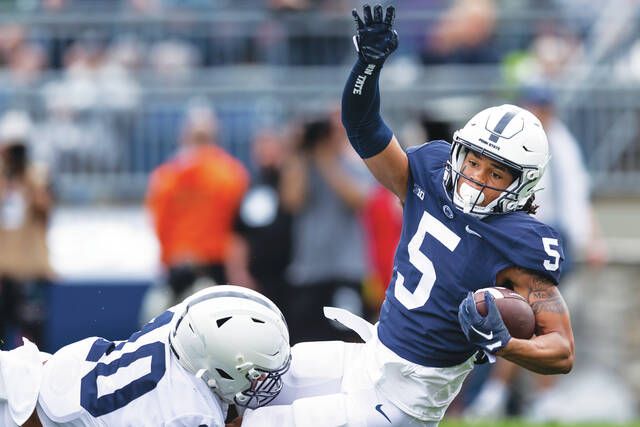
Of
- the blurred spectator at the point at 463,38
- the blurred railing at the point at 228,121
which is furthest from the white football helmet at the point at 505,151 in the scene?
the blurred spectator at the point at 463,38

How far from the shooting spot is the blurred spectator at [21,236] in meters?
9.65

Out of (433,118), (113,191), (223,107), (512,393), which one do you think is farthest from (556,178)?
(113,191)

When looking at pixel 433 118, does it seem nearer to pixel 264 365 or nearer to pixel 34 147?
pixel 34 147

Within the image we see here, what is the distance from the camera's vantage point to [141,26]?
11641 mm

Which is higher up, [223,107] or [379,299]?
[223,107]

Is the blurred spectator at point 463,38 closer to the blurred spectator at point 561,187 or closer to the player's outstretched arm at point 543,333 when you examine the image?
the blurred spectator at point 561,187

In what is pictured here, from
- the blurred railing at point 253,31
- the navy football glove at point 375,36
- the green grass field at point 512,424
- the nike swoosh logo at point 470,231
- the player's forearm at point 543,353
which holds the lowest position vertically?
the green grass field at point 512,424

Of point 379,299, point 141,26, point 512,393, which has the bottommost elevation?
point 512,393

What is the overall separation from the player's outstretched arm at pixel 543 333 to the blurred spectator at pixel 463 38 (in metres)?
6.17

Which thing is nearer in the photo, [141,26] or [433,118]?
[433,118]

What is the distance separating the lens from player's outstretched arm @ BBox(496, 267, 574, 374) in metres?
4.95

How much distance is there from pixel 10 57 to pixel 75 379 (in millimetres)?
7072

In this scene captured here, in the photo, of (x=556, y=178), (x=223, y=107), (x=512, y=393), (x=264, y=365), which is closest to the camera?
(x=264, y=365)

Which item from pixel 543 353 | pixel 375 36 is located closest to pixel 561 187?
pixel 375 36
